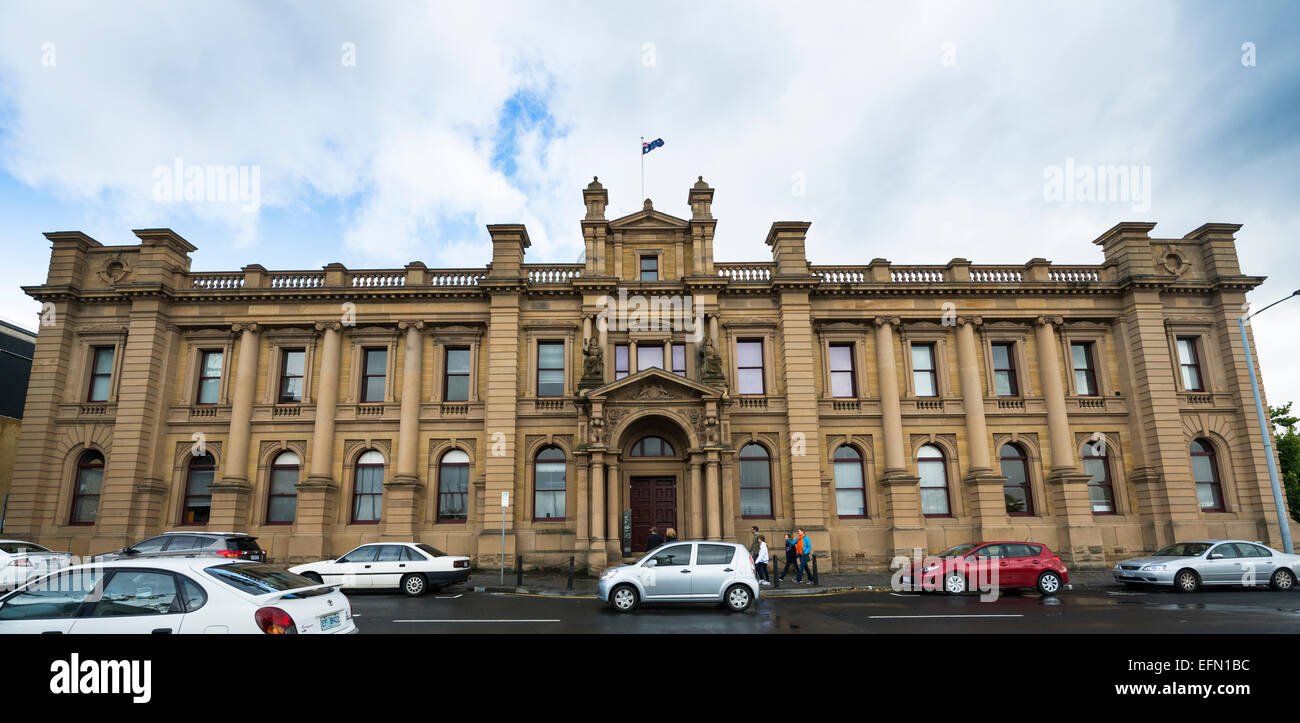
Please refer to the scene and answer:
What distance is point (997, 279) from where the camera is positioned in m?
27.7

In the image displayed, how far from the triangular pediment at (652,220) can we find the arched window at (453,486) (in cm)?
1083

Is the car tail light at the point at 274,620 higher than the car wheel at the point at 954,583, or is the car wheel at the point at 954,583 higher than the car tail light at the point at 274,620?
the car tail light at the point at 274,620

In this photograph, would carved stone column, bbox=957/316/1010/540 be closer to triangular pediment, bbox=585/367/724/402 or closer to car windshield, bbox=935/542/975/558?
car windshield, bbox=935/542/975/558

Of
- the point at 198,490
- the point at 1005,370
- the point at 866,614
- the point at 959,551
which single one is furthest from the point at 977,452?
the point at 198,490

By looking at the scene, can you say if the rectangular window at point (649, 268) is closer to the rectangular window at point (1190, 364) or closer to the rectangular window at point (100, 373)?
the rectangular window at point (100, 373)

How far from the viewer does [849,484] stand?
84.8ft

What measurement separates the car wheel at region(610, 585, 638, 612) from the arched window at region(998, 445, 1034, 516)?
1682 cm

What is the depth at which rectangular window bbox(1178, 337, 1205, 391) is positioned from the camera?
27.0 meters

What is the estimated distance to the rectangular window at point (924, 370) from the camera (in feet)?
88.3

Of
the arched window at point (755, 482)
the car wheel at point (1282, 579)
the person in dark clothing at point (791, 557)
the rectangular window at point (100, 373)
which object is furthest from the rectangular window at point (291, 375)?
the car wheel at point (1282, 579)

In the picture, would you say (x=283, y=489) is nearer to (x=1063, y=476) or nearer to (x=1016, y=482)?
(x=1016, y=482)

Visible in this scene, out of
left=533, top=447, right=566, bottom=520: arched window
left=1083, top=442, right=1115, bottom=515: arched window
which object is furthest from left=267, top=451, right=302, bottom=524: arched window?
left=1083, top=442, right=1115, bottom=515: arched window

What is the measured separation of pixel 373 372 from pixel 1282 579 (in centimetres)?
2970
